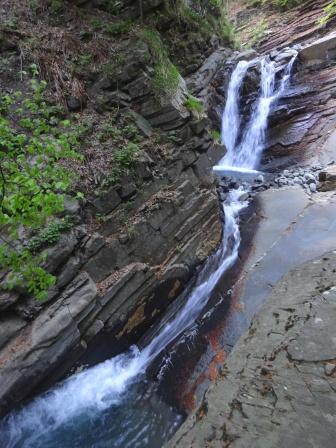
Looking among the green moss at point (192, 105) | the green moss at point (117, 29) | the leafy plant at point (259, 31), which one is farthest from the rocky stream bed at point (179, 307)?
the leafy plant at point (259, 31)

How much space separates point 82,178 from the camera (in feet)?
22.5

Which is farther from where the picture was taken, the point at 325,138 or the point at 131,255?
the point at 325,138

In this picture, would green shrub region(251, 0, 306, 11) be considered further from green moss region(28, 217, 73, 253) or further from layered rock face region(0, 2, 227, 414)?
green moss region(28, 217, 73, 253)

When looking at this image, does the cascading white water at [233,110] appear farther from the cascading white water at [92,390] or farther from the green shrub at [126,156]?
the cascading white water at [92,390]

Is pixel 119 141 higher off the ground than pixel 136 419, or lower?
higher

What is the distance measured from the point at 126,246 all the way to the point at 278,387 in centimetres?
392

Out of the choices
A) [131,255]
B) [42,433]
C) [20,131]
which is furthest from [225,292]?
[20,131]

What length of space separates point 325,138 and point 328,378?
33.6 ft

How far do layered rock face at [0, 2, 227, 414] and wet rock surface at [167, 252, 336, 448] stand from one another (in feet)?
8.53

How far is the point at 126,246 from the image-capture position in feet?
22.2

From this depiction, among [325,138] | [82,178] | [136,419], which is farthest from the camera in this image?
[325,138]

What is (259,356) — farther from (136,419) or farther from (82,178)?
(82,178)

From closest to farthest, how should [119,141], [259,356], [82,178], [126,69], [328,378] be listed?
[328,378] → [259,356] → [82,178] → [119,141] → [126,69]

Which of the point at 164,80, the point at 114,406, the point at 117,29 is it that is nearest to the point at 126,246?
the point at 114,406
